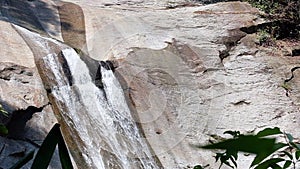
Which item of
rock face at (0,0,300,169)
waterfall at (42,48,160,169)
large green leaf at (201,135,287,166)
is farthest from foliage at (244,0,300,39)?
large green leaf at (201,135,287,166)

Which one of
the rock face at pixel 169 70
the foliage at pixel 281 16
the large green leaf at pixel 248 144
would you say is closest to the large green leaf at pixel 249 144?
the large green leaf at pixel 248 144

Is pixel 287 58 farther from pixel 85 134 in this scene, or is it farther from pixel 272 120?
pixel 85 134

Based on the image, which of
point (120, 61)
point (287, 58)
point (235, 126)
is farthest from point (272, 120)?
point (120, 61)

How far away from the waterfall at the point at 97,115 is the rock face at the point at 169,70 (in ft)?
0.44

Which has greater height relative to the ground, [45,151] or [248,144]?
[248,144]

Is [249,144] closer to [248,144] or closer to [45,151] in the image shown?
[248,144]

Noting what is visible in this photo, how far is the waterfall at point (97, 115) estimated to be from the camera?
4.92m

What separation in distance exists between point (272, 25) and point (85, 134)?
3863 mm

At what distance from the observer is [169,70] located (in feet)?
19.9

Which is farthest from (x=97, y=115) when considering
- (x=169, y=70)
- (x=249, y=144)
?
(x=249, y=144)

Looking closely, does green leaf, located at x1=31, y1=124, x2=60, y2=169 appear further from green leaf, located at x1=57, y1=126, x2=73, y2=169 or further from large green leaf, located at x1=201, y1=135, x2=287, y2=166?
large green leaf, located at x1=201, y1=135, x2=287, y2=166

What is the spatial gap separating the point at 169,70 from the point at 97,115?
1.27 m

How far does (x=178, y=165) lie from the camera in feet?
17.1

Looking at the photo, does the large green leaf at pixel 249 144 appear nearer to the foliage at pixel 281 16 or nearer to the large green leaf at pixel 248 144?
the large green leaf at pixel 248 144
